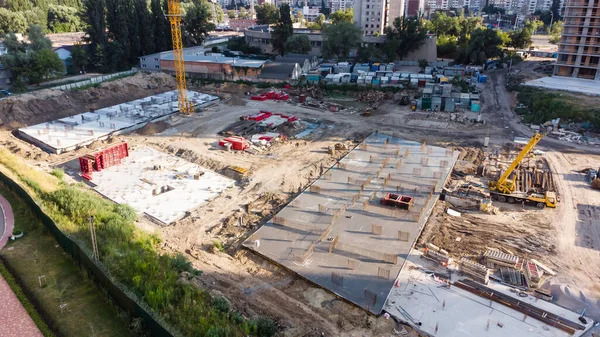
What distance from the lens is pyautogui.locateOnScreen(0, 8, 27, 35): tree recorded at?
218 feet

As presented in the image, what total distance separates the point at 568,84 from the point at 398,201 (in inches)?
1527

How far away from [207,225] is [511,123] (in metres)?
29.0

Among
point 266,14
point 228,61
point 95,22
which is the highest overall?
point 266,14

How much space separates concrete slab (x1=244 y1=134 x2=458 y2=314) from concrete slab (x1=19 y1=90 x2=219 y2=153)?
61.2 feet

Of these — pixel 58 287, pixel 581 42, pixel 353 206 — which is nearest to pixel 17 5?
pixel 58 287

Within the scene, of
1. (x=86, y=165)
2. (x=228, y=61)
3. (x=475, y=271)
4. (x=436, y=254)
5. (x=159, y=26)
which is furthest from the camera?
(x=159, y=26)

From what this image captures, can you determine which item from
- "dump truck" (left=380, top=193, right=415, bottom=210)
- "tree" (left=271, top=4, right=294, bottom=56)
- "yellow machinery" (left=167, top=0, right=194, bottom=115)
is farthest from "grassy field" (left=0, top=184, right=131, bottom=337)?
"tree" (left=271, top=4, right=294, bottom=56)

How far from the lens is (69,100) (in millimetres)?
38531

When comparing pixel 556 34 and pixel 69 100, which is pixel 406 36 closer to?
pixel 556 34

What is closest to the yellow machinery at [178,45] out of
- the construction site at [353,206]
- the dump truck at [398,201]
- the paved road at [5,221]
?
the construction site at [353,206]

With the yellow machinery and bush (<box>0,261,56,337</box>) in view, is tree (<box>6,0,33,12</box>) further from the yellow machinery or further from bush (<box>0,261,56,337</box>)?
bush (<box>0,261,56,337</box>)

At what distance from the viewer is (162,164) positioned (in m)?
27.2

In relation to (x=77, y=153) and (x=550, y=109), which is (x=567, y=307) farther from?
(x=77, y=153)

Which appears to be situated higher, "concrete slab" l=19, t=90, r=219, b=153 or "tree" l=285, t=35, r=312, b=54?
"tree" l=285, t=35, r=312, b=54
